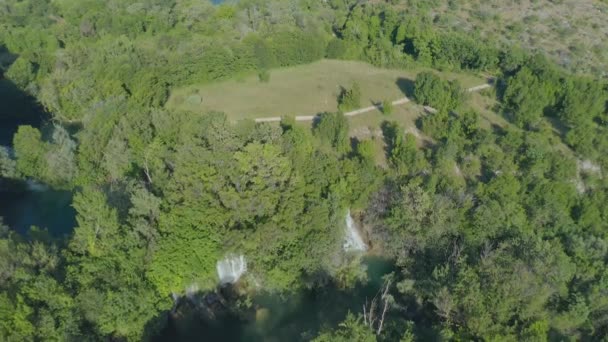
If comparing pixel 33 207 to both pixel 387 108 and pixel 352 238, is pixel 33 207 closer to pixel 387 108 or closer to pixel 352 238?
pixel 352 238

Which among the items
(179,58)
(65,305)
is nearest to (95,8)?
(179,58)

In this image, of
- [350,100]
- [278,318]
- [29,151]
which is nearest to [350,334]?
[278,318]

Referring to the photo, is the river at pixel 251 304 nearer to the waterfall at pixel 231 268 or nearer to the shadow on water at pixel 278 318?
the shadow on water at pixel 278 318

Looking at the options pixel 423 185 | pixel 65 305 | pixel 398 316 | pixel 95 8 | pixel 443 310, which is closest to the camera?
pixel 65 305

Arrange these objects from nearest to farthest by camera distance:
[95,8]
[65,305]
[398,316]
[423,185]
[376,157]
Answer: [65,305]
[398,316]
[423,185]
[376,157]
[95,8]

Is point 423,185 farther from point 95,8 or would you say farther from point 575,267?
point 95,8

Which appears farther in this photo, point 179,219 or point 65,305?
point 179,219
